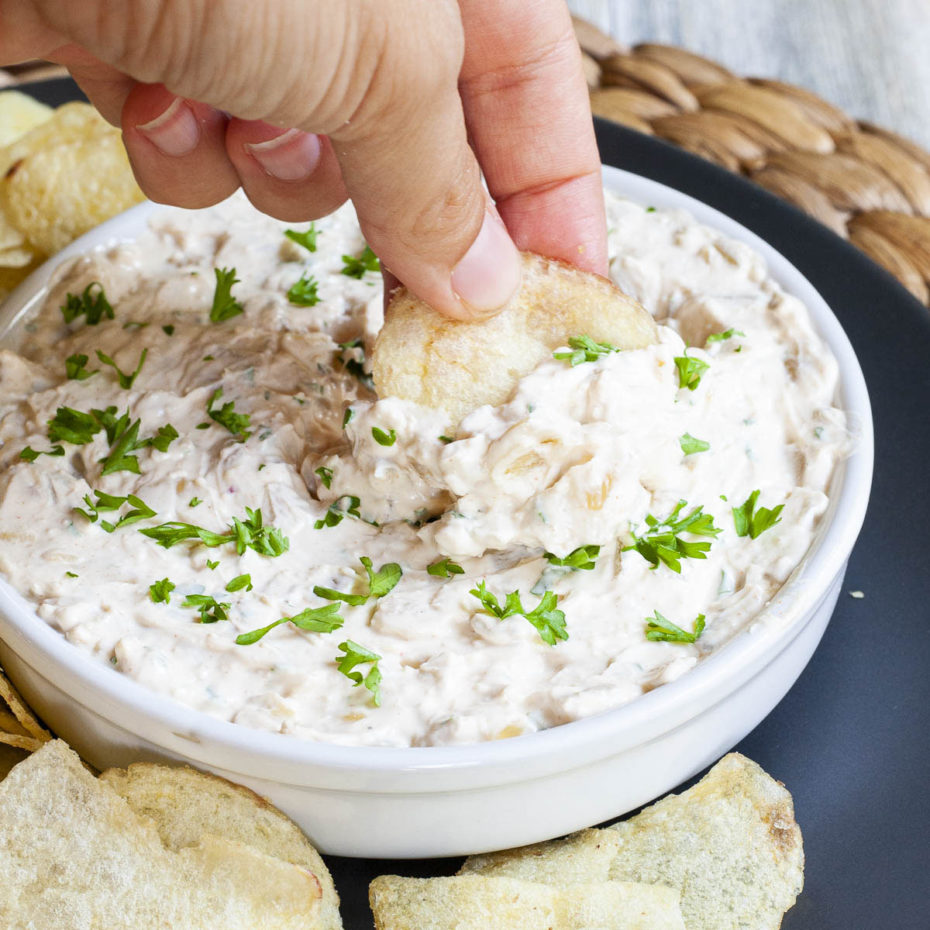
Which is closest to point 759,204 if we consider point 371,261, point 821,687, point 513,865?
point 371,261

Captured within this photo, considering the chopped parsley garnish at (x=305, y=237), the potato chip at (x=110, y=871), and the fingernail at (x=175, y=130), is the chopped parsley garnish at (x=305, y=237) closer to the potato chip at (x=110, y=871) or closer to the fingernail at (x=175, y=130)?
the fingernail at (x=175, y=130)

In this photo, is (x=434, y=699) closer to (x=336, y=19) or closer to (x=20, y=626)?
(x=20, y=626)

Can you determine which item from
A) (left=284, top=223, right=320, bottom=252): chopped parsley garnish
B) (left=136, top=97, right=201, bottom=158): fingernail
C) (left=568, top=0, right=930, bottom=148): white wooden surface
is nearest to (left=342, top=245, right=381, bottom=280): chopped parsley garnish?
(left=284, top=223, right=320, bottom=252): chopped parsley garnish

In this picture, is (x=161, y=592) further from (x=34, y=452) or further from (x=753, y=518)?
(x=753, y=518)

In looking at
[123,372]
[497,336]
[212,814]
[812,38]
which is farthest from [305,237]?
[812,38]

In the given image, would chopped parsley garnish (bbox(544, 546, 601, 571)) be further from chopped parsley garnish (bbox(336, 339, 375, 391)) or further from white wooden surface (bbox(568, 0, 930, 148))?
white wooden surface (bbox(568, 0, 930, 148))

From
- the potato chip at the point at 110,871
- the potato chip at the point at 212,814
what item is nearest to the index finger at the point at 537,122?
the potato chip at the point at 212,814
